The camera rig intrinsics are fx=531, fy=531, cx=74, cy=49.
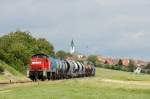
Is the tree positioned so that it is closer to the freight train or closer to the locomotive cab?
the freight train

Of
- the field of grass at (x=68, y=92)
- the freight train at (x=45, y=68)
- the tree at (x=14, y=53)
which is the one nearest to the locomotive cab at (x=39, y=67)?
the freight train at (x=45, y=68)

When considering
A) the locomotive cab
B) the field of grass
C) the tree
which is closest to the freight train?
the locomotive cab

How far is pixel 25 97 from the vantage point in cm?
3069

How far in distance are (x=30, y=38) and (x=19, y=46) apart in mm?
28326

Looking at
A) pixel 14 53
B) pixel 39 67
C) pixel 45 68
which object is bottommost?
pixel 45 68

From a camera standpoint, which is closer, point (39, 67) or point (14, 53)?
point (39, 67)

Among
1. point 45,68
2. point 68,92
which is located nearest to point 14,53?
point 45,68

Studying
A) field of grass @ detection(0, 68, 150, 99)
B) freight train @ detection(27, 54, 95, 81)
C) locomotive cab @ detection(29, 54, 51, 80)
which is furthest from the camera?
freight train @ detection(27, 54, 95, 81)

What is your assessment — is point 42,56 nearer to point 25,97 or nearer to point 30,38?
point 25,97

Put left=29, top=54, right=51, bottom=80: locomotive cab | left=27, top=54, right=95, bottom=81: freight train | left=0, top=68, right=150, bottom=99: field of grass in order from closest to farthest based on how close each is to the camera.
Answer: left=0, top=68, right=150, bottom=99: field of grass → left=29, top=54, right=51, bottom=80: locomotive cab → left=27, top=54, right=95, bottom=81: freight train

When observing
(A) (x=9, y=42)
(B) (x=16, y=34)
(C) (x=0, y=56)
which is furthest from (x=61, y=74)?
(B) (x=16, y=34)

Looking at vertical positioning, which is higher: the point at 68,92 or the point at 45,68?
the point at 45,68

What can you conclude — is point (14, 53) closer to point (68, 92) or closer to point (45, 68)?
point (45, 68)

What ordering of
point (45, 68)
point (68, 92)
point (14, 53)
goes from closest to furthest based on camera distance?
point (68, 92) < point (45, 68) < point (14, 53)
